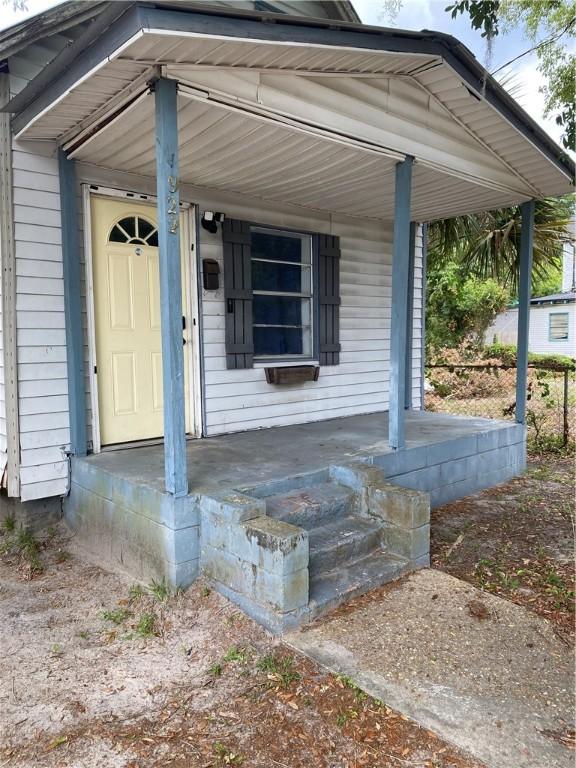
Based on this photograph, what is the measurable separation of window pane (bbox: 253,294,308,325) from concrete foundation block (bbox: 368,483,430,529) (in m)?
2.35

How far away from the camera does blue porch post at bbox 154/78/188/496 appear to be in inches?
107

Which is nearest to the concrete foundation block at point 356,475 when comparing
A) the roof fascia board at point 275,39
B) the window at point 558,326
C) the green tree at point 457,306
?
the roof fascia board at point 275,39

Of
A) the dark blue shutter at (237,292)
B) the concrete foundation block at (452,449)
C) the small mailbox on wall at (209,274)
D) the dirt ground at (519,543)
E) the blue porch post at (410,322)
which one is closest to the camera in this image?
the dirt ground at (519,543)

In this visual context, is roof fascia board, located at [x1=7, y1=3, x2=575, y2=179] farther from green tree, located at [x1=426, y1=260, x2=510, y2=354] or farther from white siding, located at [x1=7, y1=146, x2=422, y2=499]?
green tree, located at [x1=426, y1=260, x2=510, y2=354]

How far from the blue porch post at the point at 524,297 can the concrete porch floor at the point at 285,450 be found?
33 cm

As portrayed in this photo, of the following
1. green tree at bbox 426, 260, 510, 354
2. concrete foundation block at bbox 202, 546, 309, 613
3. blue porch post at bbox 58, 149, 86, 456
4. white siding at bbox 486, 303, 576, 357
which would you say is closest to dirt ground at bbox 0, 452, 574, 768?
concrete foundation block at bbox 202, 546, 309, 613

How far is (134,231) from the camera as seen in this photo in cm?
421

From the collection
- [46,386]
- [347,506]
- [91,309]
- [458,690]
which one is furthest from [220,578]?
[91,309]

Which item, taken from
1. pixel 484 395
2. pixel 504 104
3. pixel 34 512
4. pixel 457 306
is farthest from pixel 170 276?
pixel 457 306

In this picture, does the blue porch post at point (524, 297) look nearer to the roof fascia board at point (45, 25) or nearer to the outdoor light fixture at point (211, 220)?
the outdoor light fixture at point (211, 220)

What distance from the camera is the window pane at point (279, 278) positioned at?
5.10 metres

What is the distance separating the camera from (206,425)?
468cm

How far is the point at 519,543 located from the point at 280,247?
3.29 m

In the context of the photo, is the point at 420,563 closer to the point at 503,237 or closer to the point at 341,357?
the point at 341,357
